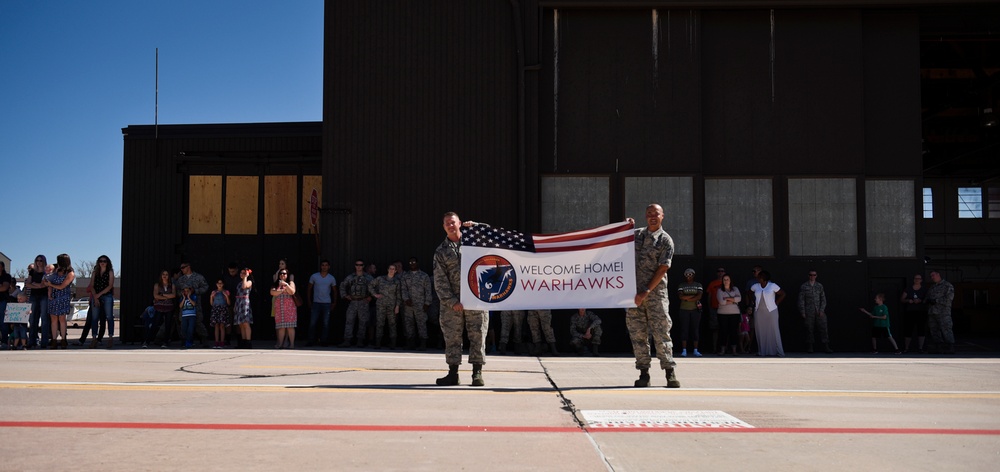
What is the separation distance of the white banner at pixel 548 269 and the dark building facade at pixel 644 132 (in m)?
8.91

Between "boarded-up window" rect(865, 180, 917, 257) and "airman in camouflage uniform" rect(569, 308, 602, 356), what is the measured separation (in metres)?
7.15

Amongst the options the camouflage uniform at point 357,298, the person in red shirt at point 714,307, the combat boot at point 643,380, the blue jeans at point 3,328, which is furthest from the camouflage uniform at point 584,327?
the blue jeans at point 3,328

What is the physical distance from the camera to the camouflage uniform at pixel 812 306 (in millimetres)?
18188

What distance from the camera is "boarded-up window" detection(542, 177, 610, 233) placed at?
1914 cm

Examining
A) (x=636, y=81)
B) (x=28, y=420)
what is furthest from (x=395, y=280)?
(x=28, y=420)

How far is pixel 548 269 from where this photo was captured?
988 centimetres

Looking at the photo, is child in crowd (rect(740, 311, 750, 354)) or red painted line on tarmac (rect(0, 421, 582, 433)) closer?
red painted line on tarmac (rect(0, 421, 582, 433))

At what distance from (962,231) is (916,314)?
2526 cm

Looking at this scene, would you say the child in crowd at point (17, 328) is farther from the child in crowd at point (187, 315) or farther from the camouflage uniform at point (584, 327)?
the camouflage uniform at point (584, 327)

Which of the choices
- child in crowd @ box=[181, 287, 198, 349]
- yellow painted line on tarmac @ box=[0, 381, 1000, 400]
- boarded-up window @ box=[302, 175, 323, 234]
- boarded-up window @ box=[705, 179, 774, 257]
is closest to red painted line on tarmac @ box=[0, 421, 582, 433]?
yellow painted line on tarmac @ box=[0, 381, 1000, 400]

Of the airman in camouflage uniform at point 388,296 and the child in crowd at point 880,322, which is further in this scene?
the child in crowd at point 880,322

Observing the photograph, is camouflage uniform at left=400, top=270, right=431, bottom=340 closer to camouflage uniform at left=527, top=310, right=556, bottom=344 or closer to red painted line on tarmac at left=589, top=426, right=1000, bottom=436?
camouflage uniform at left=527, top=310, right=556, bottom=344

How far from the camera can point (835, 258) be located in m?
19.1

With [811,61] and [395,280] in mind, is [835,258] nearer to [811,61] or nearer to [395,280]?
[811,61]
